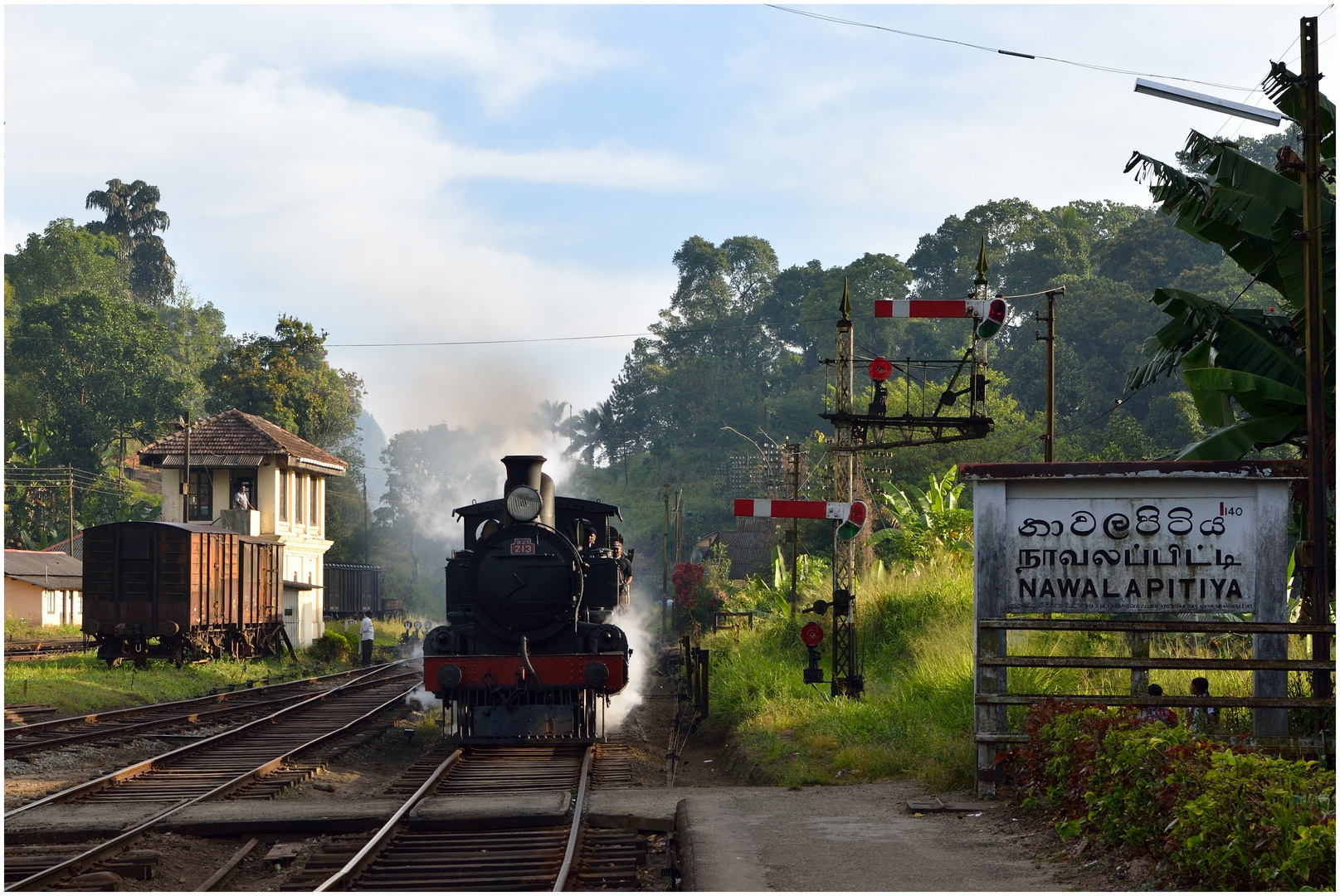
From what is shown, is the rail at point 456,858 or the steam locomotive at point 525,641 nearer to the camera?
the rail at point 456,858

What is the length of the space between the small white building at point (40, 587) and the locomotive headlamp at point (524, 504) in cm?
2891

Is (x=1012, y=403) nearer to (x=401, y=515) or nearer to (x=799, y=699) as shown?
(x=799, y=699)

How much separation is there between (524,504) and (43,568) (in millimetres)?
32738

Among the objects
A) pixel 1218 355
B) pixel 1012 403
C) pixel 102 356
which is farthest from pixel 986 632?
pixel 102 356

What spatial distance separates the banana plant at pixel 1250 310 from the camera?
38.7ft

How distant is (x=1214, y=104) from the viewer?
9.00m

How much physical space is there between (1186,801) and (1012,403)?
4455cm

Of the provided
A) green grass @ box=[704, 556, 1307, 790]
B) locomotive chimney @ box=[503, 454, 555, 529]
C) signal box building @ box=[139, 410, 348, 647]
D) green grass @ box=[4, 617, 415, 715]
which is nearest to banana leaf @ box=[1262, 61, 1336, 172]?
green grass @ box=[704, 556, 1307, 790]

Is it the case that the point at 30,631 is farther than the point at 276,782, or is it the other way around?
the point at 30,631

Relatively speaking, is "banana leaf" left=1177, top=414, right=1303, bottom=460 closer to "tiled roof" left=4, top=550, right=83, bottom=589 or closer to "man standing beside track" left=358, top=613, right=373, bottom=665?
"man standing beside track" left=358, top=613, right=373, bottom=665

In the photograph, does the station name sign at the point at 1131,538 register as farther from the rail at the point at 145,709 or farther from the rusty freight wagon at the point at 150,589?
the rusty freight wagon at the point at 150,589

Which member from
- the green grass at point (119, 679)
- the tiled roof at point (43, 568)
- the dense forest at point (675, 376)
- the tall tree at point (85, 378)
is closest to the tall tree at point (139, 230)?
the dense forest at point (675, 376)

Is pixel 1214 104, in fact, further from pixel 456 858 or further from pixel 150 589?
pixel 150 589

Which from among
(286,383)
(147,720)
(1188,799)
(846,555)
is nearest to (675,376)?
(286,383)
